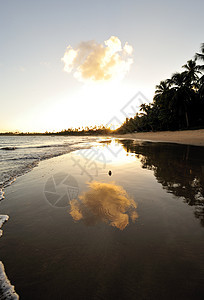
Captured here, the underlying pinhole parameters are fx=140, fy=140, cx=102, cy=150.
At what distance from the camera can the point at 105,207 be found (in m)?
3.10

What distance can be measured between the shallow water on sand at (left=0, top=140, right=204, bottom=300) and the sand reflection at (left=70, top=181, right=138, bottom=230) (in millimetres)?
19

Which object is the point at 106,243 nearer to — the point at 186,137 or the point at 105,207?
the point at 105,207

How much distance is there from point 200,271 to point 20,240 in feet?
8.23

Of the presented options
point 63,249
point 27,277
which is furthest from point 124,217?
point 27,277

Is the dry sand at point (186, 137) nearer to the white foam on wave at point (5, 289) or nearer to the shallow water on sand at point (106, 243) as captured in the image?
the shallow water on sand at point (106, 243)

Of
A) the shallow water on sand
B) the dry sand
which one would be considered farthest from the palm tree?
the shallow water on sand

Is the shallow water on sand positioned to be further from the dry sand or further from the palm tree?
the palm tree

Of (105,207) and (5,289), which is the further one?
(105,207)

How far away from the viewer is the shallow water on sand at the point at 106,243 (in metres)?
1.47

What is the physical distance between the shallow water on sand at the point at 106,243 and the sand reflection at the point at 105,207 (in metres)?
0.02

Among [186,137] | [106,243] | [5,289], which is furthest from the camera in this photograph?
[186,137]

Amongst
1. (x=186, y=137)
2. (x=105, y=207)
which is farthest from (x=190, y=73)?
(x=105, y=207)

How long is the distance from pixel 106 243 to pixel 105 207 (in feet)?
3.41

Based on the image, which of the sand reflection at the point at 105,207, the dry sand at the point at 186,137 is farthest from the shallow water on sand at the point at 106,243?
the dry sand at the point at 186,137
